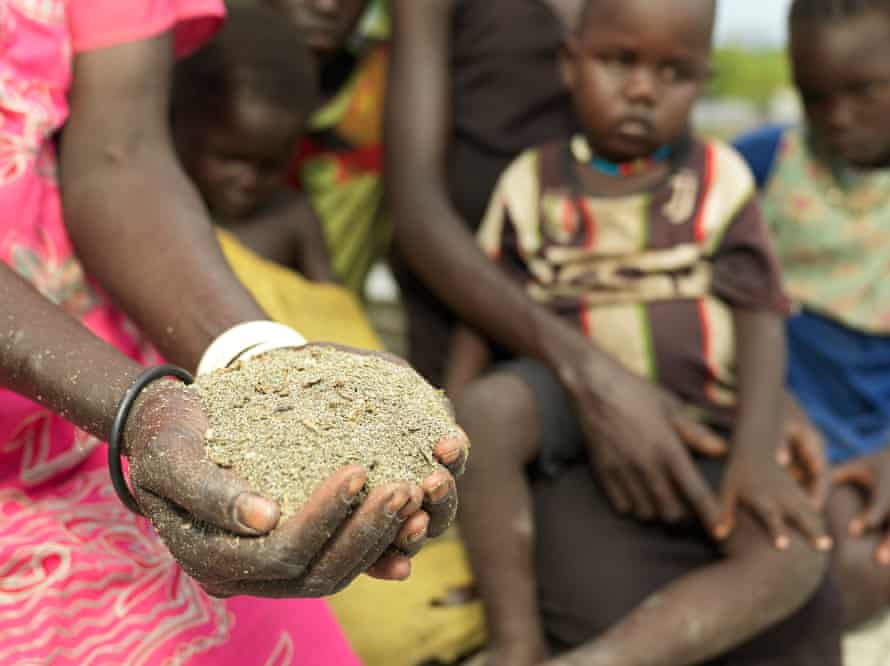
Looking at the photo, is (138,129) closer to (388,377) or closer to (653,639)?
(388,377)

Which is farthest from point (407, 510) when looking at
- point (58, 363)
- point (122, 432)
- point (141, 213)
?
point (141, 213)

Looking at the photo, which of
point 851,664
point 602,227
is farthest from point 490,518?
point 851,664

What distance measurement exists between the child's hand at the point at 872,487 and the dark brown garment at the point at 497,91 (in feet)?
2.90

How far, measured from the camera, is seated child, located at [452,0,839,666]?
1759 mm

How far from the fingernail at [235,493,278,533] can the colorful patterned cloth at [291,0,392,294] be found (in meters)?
1.68

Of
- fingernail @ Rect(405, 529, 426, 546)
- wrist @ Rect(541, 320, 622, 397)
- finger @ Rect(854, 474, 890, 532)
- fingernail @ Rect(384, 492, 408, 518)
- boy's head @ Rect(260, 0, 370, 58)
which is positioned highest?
fingernail @ Rect(384, 492, 408, 518)

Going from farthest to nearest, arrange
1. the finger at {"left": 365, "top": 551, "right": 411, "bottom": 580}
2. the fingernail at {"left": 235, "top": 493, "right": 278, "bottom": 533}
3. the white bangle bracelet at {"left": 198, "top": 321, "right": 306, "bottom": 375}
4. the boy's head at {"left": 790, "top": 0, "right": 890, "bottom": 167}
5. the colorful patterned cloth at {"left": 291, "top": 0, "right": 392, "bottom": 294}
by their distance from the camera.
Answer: the colorful patterned cloth at {"left": 291, "top": 0, "right": 392, "bottom": 294} → the boy's head at {"left": 790, "top": 0, "right": 890, "bottom": 167} → the white bangle bracelet at {"left": 198, "top": 321, "right": 306, "bottom": 375} → the finger at {"left": 365, "top": 551, "right": 411, "bottom": 580} → the fingernail at {"left": 235, "top": 493, "right": 278, "bottom": 533}

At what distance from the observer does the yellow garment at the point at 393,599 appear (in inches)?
68.9

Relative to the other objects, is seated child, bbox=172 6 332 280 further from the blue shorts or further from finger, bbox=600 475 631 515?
the blue shorts

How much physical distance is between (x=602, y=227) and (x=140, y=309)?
943 millimetres

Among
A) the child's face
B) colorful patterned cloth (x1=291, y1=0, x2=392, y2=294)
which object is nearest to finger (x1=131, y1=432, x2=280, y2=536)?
the child's face

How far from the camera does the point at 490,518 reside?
1.80 m

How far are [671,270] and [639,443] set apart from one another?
1.11 feet

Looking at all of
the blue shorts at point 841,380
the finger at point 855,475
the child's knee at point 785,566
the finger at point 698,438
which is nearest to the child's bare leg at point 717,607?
the child's knee at point 785,566
